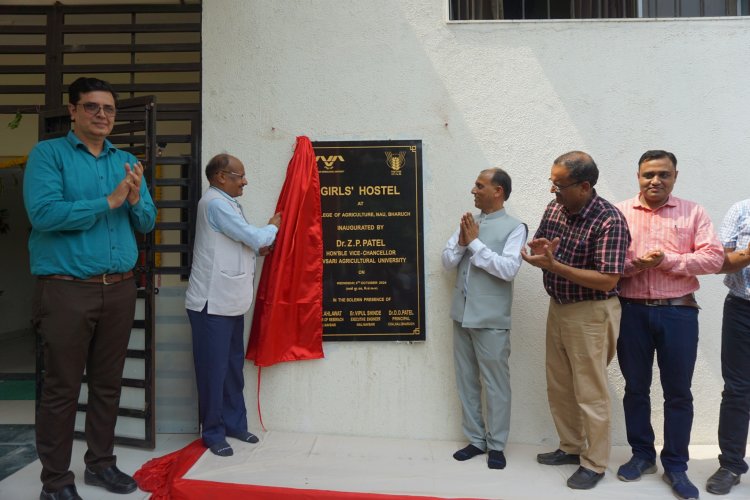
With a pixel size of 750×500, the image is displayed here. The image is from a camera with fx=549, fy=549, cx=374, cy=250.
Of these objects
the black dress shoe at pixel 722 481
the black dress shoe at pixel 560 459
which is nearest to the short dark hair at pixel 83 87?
the black dress shoe at pixel 560 459

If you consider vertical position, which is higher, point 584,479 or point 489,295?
point 489,295

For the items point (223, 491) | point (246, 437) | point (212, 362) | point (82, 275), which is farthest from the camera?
point (246, 437)

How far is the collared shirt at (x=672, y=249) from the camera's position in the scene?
3.21 metres

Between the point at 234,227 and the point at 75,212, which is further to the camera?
the point at 234,227

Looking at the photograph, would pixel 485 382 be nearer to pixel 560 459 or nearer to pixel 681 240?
pixel 560 459

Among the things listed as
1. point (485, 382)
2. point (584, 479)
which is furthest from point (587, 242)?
point (584, 479)

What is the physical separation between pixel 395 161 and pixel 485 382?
170cm

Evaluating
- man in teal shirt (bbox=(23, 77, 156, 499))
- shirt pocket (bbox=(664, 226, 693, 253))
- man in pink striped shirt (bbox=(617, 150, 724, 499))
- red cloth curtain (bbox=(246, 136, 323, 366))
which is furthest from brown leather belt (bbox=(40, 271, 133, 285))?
shirt pocket (bbox=(664, 226, 693, 253))

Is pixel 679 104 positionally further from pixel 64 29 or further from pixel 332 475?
pixel 64 29

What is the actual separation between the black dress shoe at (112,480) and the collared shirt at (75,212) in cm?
118

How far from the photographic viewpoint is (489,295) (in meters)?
3.62

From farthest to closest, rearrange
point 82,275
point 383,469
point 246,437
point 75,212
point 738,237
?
point 246,437, point 383,469, point 738,237, point 82,275, point 75,212

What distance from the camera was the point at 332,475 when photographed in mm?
3357

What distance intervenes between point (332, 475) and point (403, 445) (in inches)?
28.9
